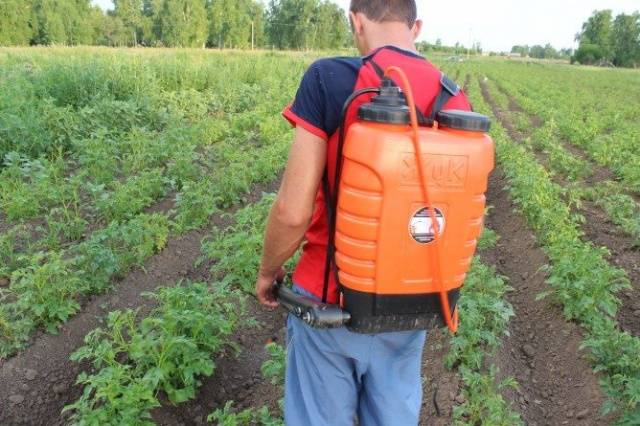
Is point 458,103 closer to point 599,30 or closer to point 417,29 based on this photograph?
point 417,29

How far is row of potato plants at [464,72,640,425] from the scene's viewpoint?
3.47 metres

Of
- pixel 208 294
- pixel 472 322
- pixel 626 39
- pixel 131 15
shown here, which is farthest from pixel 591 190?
pixel 626 39

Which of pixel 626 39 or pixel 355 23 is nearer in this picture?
pixel 355 23

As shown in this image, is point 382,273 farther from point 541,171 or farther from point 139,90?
point 139,90

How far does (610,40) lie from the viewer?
9862 cm

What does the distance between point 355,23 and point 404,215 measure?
0.72 metres

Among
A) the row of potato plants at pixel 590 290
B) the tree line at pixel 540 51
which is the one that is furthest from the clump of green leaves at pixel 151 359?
the tree line at pixel 540 51

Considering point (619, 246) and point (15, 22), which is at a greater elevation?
point (15, 22)

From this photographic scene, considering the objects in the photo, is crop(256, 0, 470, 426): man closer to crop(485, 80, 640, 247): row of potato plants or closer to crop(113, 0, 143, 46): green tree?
crop(485, 80, 640, 247): row of potato plants

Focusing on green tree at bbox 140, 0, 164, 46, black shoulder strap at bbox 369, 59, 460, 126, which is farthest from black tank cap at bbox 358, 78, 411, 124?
green tree at bbox 140, 0, 164, 46

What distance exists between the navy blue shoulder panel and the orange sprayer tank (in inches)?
6.1

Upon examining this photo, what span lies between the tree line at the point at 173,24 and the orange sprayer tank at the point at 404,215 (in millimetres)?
46987

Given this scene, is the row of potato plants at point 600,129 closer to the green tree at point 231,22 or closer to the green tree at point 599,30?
the green tree at point 231,22

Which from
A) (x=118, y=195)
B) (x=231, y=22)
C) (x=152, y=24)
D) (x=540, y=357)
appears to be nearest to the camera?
(x=540, y=357)
